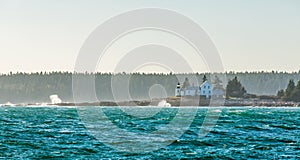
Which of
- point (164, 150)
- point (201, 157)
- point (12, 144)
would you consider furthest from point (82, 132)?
point (201, 157)

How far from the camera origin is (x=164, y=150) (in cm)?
4028

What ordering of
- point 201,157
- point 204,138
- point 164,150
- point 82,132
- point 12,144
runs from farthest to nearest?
point 82,132
point 204,138
point 12,144
point 164,150
point 201,157

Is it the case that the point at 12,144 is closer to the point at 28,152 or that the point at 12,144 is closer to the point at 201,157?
the point at 28,152

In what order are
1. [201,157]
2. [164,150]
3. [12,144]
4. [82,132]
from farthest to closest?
[82,132]
[12,144]
[164,150]
[201,157]

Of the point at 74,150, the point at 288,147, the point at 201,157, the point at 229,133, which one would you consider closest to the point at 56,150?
the point at 74,150

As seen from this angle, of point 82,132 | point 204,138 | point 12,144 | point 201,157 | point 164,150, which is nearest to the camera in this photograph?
point 201,157

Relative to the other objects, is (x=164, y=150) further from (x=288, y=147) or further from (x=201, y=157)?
(x=288, y=147)

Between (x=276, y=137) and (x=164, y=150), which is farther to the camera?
(x=276, y=137)

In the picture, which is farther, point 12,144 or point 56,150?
Answer: point 12,144

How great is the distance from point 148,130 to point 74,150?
1858 cm

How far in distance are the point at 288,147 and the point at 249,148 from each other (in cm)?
337

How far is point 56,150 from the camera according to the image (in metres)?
39.4

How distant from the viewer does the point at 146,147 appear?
41.6m

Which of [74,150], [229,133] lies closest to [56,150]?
[74,150]
